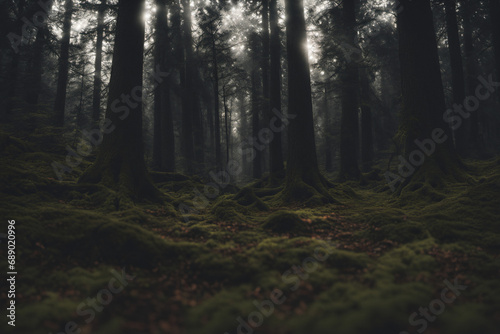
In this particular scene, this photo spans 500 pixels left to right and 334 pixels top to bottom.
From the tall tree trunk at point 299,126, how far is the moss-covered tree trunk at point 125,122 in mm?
4334

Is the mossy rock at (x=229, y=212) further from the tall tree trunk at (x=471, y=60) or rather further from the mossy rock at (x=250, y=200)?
the tall tree trunk at (x=471, y=60)

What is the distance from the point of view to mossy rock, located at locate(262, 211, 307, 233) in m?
5.55

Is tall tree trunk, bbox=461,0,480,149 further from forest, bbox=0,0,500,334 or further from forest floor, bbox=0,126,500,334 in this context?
forest floor, bbox=0,126,500,334

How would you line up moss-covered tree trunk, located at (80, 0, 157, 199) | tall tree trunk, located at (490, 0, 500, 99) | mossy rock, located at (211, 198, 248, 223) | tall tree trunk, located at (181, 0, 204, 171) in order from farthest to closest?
tall tree trunk, located at (181, 0, 204, 171) → tall tree trunk, located at (490, 0, 500, 99) → moss-covered tree trunk, located at (80, 0, 157, 199) → mossy rock, located at (211, 198, 248, 223)

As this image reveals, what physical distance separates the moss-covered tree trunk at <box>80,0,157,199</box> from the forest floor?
0.58 metres

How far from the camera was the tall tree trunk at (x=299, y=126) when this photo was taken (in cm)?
871

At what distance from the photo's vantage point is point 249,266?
3957mm

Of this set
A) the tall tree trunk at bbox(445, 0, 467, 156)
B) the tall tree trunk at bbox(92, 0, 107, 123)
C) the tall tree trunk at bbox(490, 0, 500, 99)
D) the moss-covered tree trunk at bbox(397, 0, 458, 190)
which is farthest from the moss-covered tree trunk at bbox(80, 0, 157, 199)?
the tall tree trunk at bbox(445, 0, 467, 156)

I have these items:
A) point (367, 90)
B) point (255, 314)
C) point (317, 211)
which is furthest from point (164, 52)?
A: point (255, 314)

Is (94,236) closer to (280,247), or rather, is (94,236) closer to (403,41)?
(280,247)

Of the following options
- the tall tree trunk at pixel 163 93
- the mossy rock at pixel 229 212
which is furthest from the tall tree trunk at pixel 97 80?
the mossy rock at pixel 229 212

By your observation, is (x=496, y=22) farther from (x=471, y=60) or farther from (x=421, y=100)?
(x=421, y=100)

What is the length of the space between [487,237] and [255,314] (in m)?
4.26

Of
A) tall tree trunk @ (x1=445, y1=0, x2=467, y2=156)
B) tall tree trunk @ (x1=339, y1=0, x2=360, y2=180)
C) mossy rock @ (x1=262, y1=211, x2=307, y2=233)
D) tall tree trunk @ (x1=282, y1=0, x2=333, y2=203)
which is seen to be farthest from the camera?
tall tree trunk @ (x1=445, y1=0, x2=467, y2=156)
